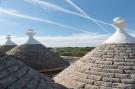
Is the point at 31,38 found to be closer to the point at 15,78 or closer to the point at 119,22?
the point at 119,22

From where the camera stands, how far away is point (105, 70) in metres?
8.23

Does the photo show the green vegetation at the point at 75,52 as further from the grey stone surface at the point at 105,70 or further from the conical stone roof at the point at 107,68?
the grey stone surface at the point at 105,70

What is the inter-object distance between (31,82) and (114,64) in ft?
11.8

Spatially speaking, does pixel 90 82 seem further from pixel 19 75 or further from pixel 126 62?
pixel 19 75

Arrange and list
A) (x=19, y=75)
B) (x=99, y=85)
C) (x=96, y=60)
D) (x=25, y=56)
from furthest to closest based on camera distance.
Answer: (x=25, y=56), (x=96, y=60), (x=99, y=85), (x=19, y=75)

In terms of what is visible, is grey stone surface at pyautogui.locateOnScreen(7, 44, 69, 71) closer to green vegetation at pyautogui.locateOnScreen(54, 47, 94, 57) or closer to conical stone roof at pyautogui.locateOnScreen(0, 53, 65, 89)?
conical stone roof at pyautogui.locateOnScreen(0, 53, 65, 89)

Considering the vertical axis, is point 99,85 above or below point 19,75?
below

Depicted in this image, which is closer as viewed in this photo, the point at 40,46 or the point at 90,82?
the point at 90,82

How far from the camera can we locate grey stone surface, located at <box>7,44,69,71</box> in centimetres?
1483

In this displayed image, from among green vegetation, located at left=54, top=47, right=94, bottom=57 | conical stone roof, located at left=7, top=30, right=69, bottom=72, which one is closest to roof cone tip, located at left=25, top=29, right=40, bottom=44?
conical stone roof, located at left=7, top=30, right=69, bottom=72

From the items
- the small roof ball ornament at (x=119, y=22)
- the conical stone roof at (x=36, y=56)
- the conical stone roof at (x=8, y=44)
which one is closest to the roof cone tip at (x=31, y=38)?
the conical stone roof at (x=36, y=56)

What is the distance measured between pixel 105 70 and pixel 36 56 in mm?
7457

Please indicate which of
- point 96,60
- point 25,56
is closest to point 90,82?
point 96,60

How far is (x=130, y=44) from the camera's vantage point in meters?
8.90
